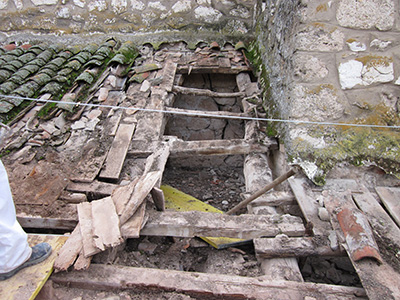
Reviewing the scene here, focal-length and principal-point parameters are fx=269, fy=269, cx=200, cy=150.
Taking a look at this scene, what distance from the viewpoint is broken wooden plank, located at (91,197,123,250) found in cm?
156

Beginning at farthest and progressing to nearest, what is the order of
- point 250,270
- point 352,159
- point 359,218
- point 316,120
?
point 316,120 → point 352,159 → point 250,270 → point 359,218

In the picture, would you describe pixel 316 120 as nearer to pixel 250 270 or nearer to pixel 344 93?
pixel 344 93

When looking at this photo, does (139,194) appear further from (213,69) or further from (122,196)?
(213,69)

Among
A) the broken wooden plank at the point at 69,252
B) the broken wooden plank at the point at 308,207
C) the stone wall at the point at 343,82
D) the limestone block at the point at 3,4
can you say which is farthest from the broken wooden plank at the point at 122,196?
the limestone block at the point at 3,4

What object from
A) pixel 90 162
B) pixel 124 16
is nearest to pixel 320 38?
pixel 90 162

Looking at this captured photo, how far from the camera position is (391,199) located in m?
1.89

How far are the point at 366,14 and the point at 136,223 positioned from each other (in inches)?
103

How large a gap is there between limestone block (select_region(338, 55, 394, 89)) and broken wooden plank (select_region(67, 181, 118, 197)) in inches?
84.8

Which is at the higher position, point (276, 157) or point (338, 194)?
point (338, 194)

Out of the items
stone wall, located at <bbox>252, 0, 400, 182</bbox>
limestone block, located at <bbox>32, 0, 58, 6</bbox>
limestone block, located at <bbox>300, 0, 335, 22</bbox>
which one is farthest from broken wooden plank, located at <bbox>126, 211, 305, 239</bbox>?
limestone block, located at <bbox>32, 0, 58, 6</bbox>

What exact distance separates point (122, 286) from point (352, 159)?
191 cm

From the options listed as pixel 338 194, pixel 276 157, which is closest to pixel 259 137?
pixel 276 157

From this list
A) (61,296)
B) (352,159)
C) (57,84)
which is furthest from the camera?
(57,84)

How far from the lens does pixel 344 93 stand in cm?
235
